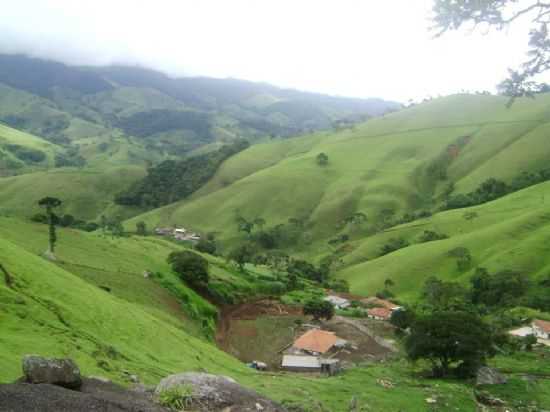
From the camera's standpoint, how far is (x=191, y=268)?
70375 millimetres

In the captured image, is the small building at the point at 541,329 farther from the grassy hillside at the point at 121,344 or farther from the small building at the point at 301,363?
the small building at the point at 301,363

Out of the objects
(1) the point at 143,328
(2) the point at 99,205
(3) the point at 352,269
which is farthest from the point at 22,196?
(1) the point at 143,328

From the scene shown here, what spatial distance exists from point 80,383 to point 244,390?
4658 mm

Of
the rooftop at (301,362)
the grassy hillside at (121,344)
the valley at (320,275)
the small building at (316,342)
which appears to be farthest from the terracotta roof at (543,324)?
the rooftop at (301,362)

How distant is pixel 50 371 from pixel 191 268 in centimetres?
5699

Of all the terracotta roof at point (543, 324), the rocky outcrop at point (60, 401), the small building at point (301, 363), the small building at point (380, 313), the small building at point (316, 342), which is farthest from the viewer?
the small building at point (380, 313)

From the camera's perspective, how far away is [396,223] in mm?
146250

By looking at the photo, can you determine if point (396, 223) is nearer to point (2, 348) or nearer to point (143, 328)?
point (143, 328)

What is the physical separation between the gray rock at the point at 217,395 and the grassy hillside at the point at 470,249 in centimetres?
8743

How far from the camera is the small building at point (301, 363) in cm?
5319

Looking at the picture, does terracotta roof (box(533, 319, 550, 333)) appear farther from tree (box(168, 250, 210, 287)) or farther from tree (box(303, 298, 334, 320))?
tree (box(168, 250, 210, 287))

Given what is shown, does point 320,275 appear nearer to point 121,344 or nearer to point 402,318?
point 402,318

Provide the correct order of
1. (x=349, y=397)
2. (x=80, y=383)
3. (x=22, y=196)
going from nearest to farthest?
(x=80, y=383) → (x=349, y=397) → (x=22, y=196)

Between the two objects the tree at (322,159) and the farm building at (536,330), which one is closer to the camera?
the farm building at (536,330)
